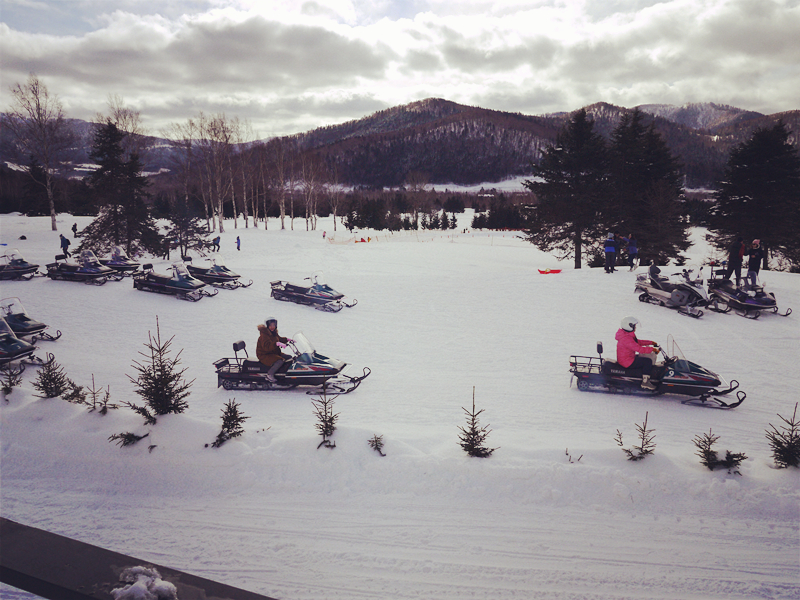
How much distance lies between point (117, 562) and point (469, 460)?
404 cm

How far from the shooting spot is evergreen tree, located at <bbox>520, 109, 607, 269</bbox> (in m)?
22.8

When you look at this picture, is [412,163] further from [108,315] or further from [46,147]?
[108,315]

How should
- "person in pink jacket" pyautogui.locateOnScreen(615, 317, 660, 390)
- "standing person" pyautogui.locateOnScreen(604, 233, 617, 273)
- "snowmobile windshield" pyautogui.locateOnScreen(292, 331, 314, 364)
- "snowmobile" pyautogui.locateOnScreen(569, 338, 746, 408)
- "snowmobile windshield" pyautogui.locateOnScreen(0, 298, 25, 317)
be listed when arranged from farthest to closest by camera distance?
1. "standing person" pyautogui.locateOnScreen(604, 233, 617, 273)
2. "snowmobile windshield" pyautogui.locateOnScreen(0, 298, 25, 317)
3. "snowmobile windshield" pyautogui.locateOnScreen(292, 331, 314, 364)
4. "person in pink jacket" pyautogui.locateOnScreen(615, 317, 660, 390)
5. "snowmobile" pyautogui.locateOnScreen(569, 338, 746, 408)

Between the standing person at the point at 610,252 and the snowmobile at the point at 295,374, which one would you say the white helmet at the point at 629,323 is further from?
the standing person at the point at 610,252

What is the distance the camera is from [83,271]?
54.9 feet

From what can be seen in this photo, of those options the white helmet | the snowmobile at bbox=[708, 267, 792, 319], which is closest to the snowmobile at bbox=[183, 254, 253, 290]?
the white helmet

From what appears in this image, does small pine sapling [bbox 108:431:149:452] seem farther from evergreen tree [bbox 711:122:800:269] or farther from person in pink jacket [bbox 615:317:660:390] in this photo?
evergreen tree [bbox 711:122:800:269]

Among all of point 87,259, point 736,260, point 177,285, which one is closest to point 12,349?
point 177,285

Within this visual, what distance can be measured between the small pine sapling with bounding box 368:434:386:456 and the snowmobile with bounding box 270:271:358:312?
31.5ft

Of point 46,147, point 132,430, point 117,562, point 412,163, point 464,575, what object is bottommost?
point 464,575

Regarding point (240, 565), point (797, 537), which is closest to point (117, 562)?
point (240, 565)

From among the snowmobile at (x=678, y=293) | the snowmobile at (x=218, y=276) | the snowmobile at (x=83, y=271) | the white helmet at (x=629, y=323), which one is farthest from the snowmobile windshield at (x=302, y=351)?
the snowmobile at (x=83, y=271)

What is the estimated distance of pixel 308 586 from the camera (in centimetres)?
361

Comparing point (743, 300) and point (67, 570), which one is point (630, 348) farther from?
point (67, 570)
